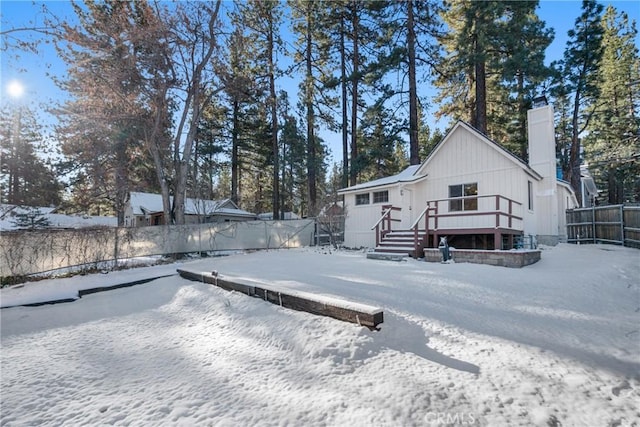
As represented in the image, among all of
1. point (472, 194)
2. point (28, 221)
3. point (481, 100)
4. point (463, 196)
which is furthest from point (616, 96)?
point (28, 221)

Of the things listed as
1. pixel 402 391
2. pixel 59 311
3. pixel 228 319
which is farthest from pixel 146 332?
pixel 402 391

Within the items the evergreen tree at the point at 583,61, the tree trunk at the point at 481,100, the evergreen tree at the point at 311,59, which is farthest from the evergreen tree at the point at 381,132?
the evergreen tree at the point at 583,61

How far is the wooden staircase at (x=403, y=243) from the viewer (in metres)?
9.73

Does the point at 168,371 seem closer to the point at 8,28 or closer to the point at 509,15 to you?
the point at 8,28

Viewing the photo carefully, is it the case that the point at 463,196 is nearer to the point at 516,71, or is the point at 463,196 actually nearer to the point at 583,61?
the point at 516,71

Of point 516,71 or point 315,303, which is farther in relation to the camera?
point 516,71

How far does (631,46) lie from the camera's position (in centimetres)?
2238

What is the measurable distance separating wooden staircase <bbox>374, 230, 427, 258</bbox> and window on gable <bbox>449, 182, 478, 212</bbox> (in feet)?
8.03

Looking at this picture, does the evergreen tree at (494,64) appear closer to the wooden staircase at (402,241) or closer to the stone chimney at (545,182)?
the stone chimney at (545,182)

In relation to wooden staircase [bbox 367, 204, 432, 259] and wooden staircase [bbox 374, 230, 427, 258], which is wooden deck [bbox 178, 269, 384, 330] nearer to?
wooden staircase [bbox 367, 204, 432, 259]

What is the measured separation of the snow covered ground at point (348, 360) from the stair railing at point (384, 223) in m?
5.80

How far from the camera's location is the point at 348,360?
2967mm

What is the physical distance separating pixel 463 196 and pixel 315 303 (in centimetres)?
933

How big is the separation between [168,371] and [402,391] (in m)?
2.35
